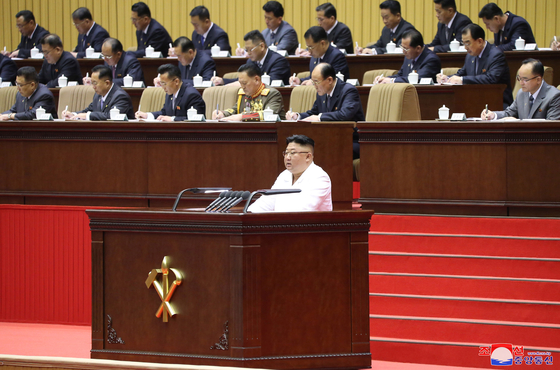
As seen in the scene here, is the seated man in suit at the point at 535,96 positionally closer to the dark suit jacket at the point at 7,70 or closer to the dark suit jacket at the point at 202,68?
the dark suit jacket at the point at 202,68

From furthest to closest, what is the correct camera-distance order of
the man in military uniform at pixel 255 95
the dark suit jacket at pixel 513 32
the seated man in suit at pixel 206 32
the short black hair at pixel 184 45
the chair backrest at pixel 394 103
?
the seated man in suit at pixel 206 32, the dark suit jacket at pixel 513 32, the short black hair at pixel 184 45, the man in military uniform at pixel 255 95, the chair backrest at pixel 394 103

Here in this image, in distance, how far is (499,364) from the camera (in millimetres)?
3215

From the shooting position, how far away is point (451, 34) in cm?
707

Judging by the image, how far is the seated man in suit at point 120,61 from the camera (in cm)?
666

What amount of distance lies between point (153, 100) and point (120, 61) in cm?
114

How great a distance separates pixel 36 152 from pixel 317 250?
2.79 meters

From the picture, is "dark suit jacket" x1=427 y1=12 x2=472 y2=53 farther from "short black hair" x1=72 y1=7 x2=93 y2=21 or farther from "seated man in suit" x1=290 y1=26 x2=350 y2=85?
"short black hair" x1=72 y1=7 x2=93 y2=21

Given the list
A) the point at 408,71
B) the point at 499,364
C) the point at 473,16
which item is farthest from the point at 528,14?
the point at 499,364

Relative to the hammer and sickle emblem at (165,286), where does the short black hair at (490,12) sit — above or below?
above

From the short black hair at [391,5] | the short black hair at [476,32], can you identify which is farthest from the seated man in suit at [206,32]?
the short black hair at [476,32]

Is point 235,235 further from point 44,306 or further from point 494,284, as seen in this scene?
point 44,306

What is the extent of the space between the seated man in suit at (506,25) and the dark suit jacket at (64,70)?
12.1 ft

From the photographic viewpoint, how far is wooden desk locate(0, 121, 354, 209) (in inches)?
175

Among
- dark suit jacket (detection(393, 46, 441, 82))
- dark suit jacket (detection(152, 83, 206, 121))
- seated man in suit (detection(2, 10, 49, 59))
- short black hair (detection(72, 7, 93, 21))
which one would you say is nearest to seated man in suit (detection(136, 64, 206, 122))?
dark suit jacket (detection(152, 83, 206, 121))
